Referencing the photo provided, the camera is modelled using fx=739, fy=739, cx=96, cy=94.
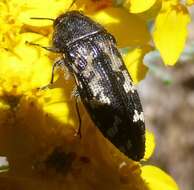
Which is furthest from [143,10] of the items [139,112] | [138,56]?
[139,112]

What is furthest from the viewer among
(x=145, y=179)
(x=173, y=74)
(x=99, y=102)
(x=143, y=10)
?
(x=173, y=74)

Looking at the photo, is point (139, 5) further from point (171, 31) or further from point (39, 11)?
point (39, 11)

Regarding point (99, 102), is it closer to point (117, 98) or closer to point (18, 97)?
point (117, 98)

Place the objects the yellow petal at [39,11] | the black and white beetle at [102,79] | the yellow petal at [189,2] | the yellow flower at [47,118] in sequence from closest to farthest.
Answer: the black and white beetle at [102,79] → the yellow flower at [47,118] → the yellow petal at [39,11] → the yellow petal at [189,2]

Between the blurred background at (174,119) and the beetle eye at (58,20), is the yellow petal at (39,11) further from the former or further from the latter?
the blurred background at (174,119)

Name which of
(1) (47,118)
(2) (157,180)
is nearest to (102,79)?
(1) (47,118)

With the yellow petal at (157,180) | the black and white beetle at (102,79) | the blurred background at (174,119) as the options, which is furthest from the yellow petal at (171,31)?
the blurred background at (174,119)
